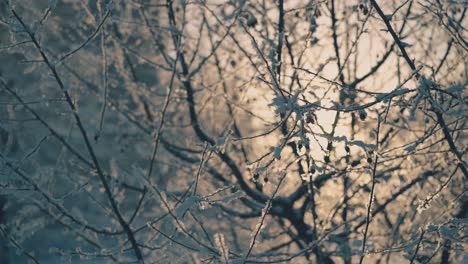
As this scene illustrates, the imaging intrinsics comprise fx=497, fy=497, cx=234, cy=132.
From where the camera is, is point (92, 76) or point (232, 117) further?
point (92, 76)

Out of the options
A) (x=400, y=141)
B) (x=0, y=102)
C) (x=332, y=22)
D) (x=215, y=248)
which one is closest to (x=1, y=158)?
(x=0, y=102)

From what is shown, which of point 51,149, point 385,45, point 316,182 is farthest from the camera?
point 51,149

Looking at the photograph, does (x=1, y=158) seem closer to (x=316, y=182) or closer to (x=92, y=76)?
(x=316, y=182)

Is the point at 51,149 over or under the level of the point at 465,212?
over

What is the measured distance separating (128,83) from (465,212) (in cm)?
276

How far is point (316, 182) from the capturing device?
3943 millimetres

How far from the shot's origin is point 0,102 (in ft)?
8.17

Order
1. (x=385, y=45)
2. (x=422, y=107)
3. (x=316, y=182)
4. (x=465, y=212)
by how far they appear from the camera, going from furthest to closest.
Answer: (x=385, y=45)
(x=316, y=182)
(x=465, y=212)
(x=422, y=107)

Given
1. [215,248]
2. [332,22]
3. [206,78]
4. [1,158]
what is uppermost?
[206,78]

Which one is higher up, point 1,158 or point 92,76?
point 92,76

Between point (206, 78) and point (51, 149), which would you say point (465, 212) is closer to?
point (206, 78)

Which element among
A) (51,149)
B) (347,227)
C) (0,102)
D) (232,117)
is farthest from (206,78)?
(51,149)

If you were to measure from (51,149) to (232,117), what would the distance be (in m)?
16.0

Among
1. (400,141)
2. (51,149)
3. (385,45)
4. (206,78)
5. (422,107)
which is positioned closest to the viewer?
(422,107)
